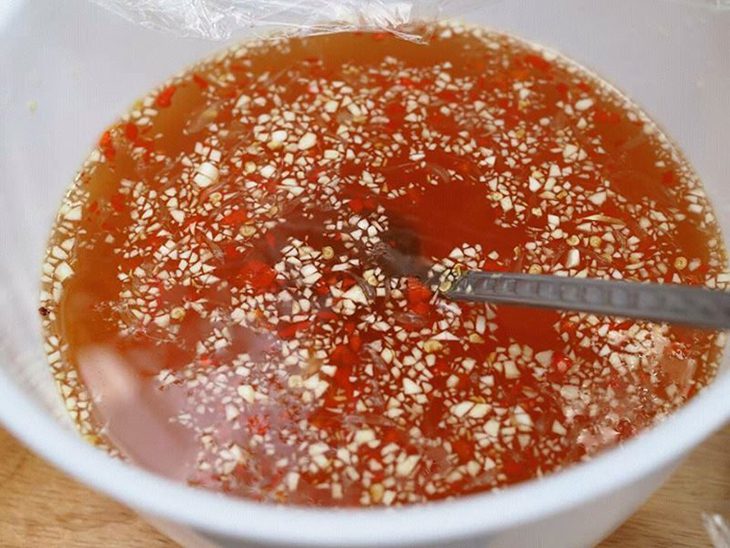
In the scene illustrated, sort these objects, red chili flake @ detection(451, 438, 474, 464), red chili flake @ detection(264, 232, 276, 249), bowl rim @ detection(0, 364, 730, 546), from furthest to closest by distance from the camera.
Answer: red chili flake @ detection(264, 232, 276, 249) < red chili flake @ detection(451, 438, 474, 464) < bowl rim @ detection(0, 364, 730, 546)

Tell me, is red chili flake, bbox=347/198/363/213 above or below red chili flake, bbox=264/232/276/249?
above

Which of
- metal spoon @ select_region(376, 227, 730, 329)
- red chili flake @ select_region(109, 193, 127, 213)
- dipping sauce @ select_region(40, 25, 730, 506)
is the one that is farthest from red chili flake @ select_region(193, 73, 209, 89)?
metal spoon @ select_region(376, 227, 730, 329)

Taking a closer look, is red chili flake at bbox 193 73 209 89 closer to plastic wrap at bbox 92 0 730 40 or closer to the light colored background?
plastic wrap at bbox 92 0 730 40

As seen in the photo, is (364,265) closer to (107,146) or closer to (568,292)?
(568,292)

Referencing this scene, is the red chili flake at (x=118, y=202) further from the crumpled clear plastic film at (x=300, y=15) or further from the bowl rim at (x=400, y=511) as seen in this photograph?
the bowl rim at (x=400, y=511)

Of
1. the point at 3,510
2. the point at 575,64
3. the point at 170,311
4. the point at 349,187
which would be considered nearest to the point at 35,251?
the point at 170,311

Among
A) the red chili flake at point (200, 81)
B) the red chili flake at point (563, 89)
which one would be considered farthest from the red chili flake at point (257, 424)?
the red chili flake at point (563, 89)

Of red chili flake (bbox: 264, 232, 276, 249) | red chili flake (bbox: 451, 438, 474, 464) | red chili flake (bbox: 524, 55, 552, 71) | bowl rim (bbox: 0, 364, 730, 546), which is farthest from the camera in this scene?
red chili flake (bbox: 524, 55, 552, 71)

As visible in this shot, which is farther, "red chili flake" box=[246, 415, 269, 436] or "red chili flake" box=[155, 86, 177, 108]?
"red chili flake" box=[155, 86, 177, 108]
